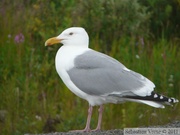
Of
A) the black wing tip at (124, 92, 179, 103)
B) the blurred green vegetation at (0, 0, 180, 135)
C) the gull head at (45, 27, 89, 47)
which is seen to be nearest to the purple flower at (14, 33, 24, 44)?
the blurred green vegetation at (0, 0, 180, 135)

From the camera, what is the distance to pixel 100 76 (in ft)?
23.8

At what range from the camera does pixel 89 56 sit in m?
7.27

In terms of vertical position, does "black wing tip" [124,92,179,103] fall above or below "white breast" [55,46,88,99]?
below

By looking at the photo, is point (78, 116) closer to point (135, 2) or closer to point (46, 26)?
point (46, 26)

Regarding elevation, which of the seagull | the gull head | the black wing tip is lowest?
the black wing tip

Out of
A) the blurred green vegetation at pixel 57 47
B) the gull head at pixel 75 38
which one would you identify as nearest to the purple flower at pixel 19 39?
the blurred green vegetation at pixel 57 47

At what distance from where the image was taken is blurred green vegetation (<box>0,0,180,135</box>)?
8.82m

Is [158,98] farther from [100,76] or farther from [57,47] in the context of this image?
[57,47]

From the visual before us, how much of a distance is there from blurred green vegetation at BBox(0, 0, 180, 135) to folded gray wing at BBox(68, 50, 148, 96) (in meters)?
1.32

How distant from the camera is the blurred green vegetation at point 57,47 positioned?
8.82 metres

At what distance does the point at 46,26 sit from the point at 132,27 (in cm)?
136

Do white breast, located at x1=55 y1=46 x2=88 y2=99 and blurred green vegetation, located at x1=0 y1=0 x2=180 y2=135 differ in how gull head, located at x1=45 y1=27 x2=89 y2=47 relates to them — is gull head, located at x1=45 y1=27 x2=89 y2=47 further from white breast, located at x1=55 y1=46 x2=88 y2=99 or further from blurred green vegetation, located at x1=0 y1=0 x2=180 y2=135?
blurred green vegetation, located at x1=0 y1=0 x2=180 y2=135

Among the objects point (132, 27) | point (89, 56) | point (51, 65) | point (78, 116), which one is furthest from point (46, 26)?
point (89, 56)

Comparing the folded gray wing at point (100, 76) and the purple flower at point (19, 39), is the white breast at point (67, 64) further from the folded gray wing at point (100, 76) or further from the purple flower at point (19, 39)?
the purple flower at point (19, 39)
